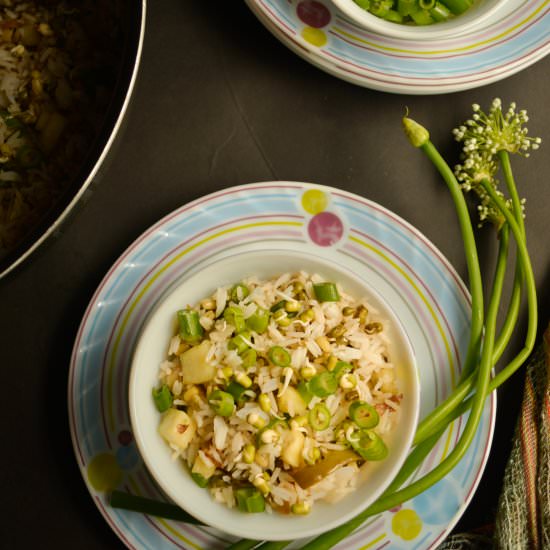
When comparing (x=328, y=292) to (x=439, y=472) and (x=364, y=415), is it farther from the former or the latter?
(x=439, y=472)

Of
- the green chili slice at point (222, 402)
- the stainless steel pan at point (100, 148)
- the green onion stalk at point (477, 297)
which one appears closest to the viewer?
the stainless steel pan at point (100, 148)

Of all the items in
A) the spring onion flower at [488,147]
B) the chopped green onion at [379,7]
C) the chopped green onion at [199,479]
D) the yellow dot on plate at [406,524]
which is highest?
the chopped green onion at [379,7]

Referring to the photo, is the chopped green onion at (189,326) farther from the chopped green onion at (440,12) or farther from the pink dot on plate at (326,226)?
the chopped green onion at (440,12)

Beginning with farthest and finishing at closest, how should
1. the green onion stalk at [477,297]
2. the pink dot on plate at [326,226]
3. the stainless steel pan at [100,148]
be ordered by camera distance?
the pink dot on plate at [326,226] < the green onion stalk at [477,297] < the stainless steel pan at [100,148]

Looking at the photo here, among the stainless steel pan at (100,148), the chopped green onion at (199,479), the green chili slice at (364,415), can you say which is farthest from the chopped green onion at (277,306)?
the stainless steel pan at (100,148)

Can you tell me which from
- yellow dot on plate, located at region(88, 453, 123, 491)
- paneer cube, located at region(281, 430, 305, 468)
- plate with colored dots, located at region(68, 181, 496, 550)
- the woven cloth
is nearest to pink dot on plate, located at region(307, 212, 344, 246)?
plate with colored dots, located at region(68, 181, 496, 550)

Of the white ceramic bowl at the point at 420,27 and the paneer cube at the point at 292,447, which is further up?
the white ceramic bowl at the point at 420,27

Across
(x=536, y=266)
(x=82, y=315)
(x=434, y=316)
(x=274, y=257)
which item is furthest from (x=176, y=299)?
(x=536, y=266)

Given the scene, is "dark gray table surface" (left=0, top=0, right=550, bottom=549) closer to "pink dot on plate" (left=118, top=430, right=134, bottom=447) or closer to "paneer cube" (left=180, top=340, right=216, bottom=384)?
"pink dot on plate" (left=118, top=430, right=134, bottom=447)

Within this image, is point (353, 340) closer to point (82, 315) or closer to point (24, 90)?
point (82, 315)
